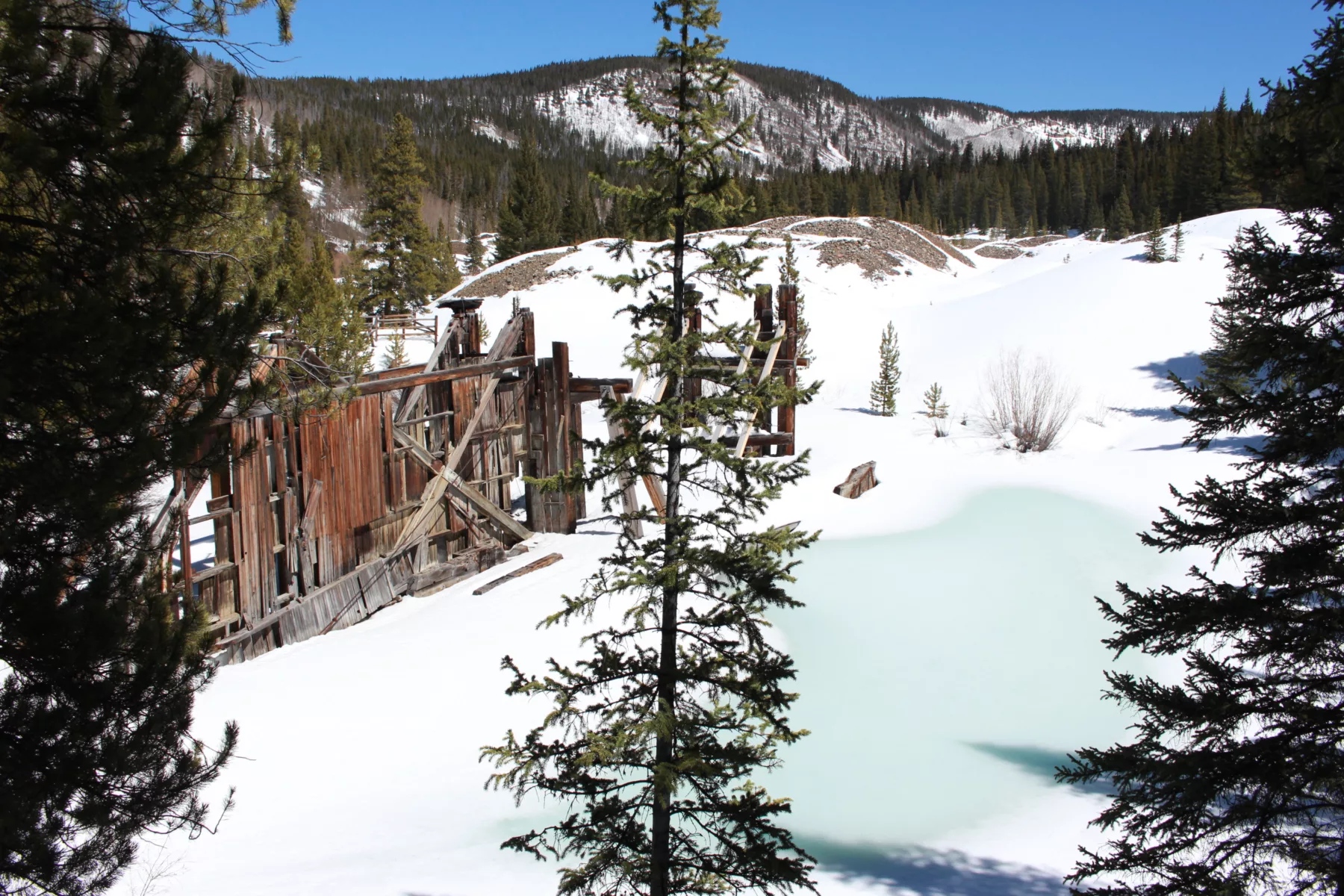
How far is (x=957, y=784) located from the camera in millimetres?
6727

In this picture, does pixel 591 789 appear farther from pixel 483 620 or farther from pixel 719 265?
pixel 483 620

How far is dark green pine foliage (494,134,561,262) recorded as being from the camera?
5928 centimetres

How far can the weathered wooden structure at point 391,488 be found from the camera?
26.5ft

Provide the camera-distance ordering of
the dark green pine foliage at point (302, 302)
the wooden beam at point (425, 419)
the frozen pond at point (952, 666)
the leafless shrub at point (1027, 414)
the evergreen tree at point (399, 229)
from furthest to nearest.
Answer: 1. the evergreen tree at point (399, 229)
2. the leafless shrub at point (1027, 414)
3. the wooden beam at point (425, 419)
4. the frozen pond at point (952, 666)
5. the dark green pine foliage at point (302, 302)

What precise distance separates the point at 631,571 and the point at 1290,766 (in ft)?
9.54

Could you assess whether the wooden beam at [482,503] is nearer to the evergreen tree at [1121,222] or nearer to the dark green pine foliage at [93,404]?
the dark green pine foliage at [93,404]

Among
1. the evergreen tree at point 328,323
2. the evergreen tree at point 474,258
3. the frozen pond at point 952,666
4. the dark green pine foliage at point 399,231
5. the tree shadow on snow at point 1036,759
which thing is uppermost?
the evergreen tree at point 474,258

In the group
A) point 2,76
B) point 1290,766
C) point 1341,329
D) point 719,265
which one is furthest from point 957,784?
point 2,76

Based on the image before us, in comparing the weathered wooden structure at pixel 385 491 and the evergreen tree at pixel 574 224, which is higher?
the evergreen tree at pixel 574 224

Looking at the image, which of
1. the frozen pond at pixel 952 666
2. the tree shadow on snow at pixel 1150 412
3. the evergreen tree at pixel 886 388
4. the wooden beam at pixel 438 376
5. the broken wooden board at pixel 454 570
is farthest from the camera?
the tree shadow on snow at pixel 1150 412

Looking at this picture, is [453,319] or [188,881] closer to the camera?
[188,881]

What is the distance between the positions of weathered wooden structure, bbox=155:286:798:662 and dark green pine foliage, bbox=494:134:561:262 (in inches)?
1885

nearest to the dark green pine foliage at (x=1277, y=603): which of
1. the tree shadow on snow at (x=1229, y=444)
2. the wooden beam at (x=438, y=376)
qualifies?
the wooden beam at (x=438, y=376)

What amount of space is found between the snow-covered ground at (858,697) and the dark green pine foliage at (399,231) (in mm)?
28562
